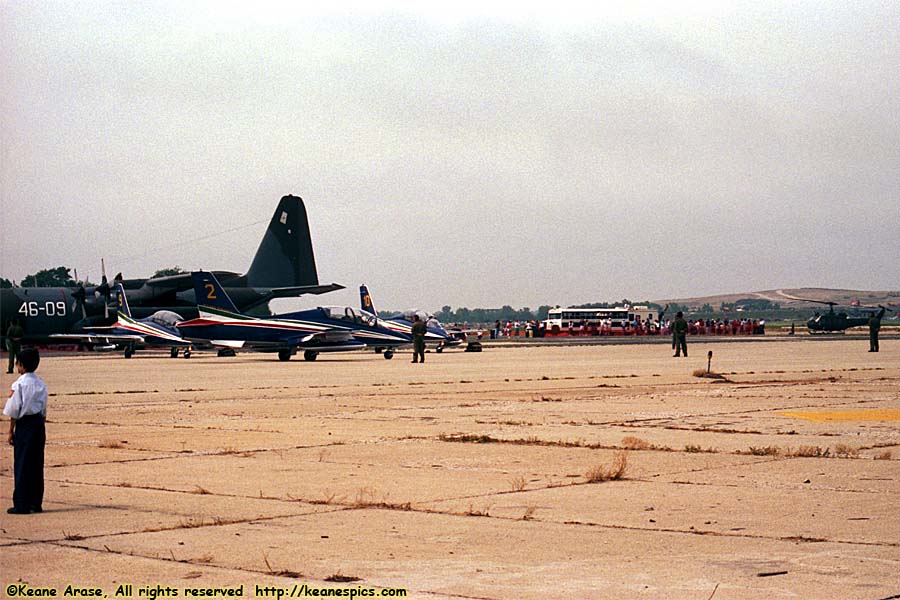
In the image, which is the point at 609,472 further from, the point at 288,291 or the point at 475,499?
the point at 288,291

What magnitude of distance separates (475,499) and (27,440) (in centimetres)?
368

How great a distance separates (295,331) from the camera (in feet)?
151

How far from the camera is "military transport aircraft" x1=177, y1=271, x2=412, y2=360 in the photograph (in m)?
46.0

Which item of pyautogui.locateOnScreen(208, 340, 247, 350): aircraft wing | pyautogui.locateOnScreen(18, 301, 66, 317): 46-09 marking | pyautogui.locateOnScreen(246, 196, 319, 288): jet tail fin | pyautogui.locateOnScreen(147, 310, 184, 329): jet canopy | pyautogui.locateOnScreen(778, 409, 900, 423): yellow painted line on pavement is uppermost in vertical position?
pyautogui.locateOnScreen(246, 196, 319, 288): jet tail fin

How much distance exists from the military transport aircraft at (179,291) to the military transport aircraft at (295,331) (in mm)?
17820

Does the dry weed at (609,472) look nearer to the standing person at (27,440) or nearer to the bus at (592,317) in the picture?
the standing person at (27,440)

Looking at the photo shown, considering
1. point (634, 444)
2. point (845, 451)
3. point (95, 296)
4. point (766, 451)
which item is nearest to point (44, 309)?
point (95, 296)

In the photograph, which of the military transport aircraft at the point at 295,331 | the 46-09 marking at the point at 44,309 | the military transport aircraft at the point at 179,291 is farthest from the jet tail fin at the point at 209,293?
the 46-09 marking at the point at 44,309

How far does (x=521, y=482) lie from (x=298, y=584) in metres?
4.48

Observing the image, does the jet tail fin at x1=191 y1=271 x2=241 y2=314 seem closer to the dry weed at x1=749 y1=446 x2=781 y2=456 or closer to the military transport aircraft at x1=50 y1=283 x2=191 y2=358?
the military transport aircraft at x1=50 y1=283 x2=191 y2=358

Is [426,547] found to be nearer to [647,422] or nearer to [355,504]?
[355,504]

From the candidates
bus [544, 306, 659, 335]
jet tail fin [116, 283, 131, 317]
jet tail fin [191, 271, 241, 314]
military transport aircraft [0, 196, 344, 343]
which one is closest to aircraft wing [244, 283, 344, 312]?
military transport aircraft [0, 196, 344, 343]

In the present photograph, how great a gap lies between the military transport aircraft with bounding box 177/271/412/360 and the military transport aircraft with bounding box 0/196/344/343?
17.8 meters

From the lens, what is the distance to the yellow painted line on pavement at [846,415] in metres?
17.5
